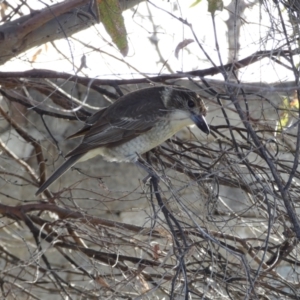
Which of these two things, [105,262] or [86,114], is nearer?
[105,262]

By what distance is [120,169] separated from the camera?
291 inches

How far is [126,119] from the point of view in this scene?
4539mm

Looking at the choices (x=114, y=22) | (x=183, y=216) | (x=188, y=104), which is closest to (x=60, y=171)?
(x=188, y=104)

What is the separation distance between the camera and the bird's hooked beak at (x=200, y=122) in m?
4.18

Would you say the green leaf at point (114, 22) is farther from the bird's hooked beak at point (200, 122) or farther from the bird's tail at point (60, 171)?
the bird's tail at point (60, 171)

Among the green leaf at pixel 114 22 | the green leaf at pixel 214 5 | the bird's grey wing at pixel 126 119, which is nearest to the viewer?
the green leaf at pixel 214 5

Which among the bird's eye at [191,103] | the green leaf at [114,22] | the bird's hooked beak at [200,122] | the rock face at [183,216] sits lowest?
the rock face at [183,216]

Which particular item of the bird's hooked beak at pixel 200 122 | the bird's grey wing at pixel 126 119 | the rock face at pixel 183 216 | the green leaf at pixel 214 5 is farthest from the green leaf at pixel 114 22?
the bird's grey wing at pixel 126 119

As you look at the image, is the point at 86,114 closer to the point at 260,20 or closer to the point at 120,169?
the point at 260,20

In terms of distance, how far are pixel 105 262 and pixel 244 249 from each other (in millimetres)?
790

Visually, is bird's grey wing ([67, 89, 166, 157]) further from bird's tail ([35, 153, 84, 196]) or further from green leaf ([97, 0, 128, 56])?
green leaf ([97, 0, 128, 56])

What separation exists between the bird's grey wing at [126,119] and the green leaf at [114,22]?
1.27 meters

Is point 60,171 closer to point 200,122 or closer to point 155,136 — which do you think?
point 155,136

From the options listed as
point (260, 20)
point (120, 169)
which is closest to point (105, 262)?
point (260, 20)
